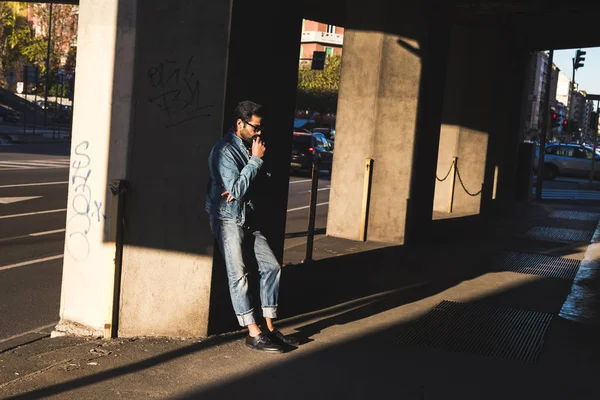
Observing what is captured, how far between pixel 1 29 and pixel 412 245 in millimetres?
61118

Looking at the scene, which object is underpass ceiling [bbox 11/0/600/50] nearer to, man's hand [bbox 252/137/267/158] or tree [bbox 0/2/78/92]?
man's hand [bbox 252/137/267/158]

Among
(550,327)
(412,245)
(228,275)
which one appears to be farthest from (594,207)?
(228,275)

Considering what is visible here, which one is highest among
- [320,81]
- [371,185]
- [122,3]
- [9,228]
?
[320,81]

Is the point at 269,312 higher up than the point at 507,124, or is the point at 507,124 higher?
the point at 507,124

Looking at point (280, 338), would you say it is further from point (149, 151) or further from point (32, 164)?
point (32, 164)

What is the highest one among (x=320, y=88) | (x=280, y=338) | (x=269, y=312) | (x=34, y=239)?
(x=320, y=88)

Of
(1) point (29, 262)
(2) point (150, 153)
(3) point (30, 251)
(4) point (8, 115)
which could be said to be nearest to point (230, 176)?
(2) point (150, 153)

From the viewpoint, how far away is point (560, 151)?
137ft

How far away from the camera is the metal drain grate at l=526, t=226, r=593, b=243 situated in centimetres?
1472

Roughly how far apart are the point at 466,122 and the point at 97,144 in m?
15.2

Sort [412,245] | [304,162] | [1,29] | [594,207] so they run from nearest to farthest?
[412,245], [594,207], [304,162], [1,29]

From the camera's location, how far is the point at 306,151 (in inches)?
1051

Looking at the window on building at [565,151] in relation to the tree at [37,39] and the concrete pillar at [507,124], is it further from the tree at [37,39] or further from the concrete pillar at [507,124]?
the tree at [37,39]

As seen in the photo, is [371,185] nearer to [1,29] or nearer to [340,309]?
[340,309]
